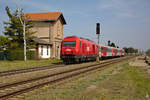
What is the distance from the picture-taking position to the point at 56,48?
3950 centimetres

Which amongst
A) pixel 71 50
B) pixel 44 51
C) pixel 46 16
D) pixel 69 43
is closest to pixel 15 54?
pixel 44 51

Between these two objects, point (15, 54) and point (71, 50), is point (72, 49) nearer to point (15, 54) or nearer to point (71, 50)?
point (71, 50)

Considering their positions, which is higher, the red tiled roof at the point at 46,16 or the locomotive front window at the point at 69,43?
the red tiled roof at the point at 46,16

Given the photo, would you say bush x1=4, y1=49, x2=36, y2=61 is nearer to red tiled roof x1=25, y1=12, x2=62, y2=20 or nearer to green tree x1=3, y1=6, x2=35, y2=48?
green tree x1=3, y1=6, x2=35, y2=48

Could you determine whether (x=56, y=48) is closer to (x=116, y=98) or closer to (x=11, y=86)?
(x=11, y=86)

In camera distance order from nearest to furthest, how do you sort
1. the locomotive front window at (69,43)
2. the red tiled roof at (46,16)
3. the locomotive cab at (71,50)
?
the locomotive cab at (71,50), the locomotive front window at (69,43), the red tiled roof at (46,16)

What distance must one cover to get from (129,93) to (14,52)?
25470 millimetres

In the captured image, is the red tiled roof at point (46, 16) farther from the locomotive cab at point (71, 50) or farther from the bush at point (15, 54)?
the locomotive cab at point (71, 50)

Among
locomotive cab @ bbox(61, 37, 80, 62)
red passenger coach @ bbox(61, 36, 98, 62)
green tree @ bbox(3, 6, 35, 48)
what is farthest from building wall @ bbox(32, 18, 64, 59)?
locomotive cab @ bbox(61, 37, 80, 62)

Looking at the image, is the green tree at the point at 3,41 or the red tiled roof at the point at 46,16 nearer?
the green tree at the point at 3,41

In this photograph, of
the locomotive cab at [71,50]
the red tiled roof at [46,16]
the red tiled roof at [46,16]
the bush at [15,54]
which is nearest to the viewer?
the locomotive cab at [71,50]

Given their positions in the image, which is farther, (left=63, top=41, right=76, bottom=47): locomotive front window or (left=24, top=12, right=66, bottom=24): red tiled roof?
(left=24, top=12, right=66, bottom=24): red tiled roof

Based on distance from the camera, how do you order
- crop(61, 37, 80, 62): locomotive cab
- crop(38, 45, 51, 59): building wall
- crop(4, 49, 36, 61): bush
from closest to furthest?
crop(61, 37, 80, 62): locomotive cab, crop(4, 49, 36, 61): bush, crop(38, 45, 51, 59): building wall

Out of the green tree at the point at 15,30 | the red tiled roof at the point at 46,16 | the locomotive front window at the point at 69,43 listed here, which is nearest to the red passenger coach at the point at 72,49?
the locomotive front window at the point at 69,43
